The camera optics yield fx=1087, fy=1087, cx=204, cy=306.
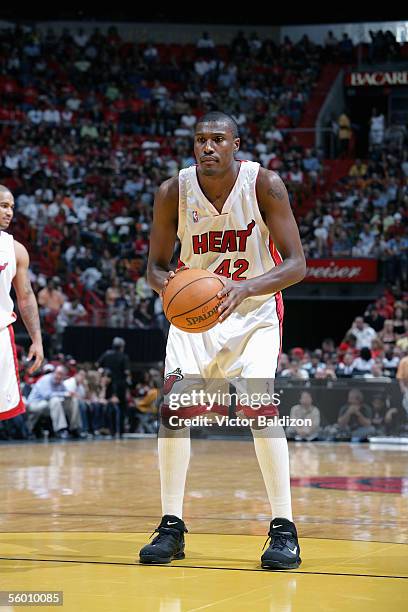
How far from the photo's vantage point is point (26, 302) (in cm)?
669

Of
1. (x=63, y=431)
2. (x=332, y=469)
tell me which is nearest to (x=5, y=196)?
(x=332, y=469)

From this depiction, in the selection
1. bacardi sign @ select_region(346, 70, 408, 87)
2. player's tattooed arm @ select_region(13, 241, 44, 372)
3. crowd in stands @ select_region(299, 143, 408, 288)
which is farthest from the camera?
bacardi sign @ select_region(346, 70, 408, 87)

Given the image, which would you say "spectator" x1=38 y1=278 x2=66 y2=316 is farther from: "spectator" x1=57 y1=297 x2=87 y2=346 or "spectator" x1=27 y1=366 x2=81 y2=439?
"spectator" x1=27 y1=366 x2=81 y2=439

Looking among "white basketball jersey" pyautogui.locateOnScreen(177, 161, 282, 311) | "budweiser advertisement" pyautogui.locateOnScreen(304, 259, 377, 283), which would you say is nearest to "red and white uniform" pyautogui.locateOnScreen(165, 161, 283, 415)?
"white basketball jersey" pyautogui.locateOnScreen(177, 161, 282, 311)

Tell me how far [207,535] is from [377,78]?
2326cm

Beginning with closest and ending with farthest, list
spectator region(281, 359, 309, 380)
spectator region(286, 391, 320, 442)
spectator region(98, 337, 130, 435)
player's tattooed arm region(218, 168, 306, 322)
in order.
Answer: player's tattooed arm region(218, 168, 306, 322)
spectator region(286, 391, 320, 442)
spectator region(281, 359, 309, 380)
spectator region(98, 337, 130, 435)

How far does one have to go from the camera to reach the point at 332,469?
36.4ft

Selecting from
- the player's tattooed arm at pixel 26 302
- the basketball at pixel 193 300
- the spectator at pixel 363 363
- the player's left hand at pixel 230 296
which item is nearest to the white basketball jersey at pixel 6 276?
the player's tattooed arm at pixel 26 302

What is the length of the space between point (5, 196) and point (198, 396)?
5.79ft

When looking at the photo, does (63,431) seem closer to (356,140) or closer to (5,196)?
(5,196)

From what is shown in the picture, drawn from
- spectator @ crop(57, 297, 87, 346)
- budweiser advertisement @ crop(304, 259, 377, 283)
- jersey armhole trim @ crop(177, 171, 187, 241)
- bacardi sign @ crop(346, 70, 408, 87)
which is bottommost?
jersey armhole trim @ crop(177, 171, 187, 241)

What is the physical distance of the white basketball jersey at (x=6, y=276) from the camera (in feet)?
20.3

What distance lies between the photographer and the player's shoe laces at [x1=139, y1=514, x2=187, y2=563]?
16.8 feet

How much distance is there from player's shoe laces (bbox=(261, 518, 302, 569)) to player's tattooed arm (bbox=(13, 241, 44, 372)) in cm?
199
